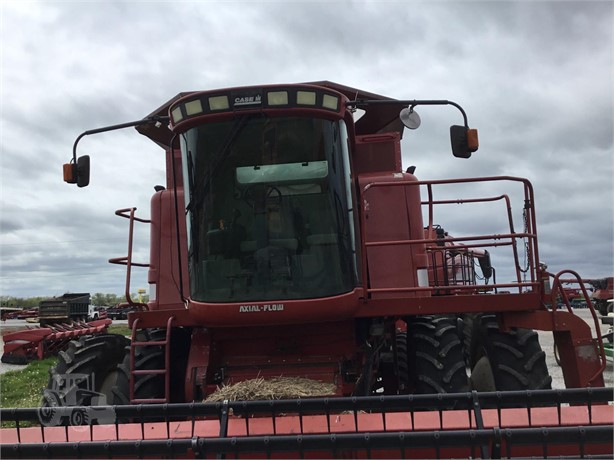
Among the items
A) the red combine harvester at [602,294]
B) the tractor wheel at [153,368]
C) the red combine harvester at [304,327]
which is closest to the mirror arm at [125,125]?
the red combine harvester at [304,327]

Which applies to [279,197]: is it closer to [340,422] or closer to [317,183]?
[317,183]

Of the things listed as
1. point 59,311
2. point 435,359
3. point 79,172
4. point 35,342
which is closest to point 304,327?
point 435,359

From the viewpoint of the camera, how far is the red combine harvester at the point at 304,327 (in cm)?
306

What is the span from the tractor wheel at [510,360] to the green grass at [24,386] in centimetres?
671

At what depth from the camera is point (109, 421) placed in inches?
134

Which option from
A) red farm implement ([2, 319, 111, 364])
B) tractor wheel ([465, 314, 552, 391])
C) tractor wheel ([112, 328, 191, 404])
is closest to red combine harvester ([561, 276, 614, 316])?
red farm implement ([2, 319, 111, 364])

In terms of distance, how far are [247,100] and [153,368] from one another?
2594mm

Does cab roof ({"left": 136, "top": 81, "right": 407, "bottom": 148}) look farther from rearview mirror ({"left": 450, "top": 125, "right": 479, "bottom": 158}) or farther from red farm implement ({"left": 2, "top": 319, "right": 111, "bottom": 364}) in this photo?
red farm implement ({"left": 2, "top": 319, "right": 111, "bottom": 364})

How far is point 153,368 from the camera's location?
485 centimetres

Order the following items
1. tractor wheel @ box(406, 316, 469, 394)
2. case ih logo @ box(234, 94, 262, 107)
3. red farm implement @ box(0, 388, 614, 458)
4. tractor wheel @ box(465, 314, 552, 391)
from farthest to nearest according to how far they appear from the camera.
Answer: tractor wheel @ box(465, 314, 552, 391) < tractor wheel @ box(406, 316, 469, 394) < case ih logo @ box(234, 94, 262, 107) < red farm implement @ box(0, 388, 614, 458)

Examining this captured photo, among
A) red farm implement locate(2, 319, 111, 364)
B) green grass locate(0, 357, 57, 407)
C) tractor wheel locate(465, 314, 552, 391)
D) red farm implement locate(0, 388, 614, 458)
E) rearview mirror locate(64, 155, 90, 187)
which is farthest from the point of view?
red farm implement locate(2, 319, 111, 364)

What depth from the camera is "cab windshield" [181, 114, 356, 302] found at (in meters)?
4.16

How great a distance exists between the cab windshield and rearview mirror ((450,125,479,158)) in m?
1.24

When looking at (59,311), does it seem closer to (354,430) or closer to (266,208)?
(266,208)
